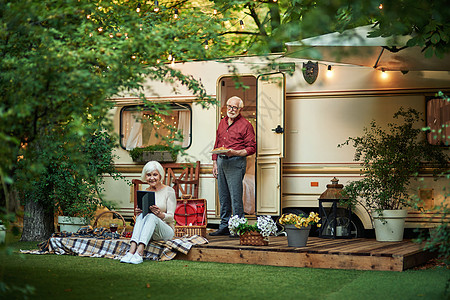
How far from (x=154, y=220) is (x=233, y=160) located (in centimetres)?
198

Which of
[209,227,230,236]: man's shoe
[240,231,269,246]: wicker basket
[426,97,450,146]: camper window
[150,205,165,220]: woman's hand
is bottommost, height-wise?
[209,227,230,236]: man's shoe

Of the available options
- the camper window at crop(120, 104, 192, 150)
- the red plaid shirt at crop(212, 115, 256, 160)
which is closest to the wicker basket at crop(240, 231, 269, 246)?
the red plaid shirt at crop(212, 115, 256, 160)

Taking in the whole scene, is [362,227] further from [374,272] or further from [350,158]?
[374,272]

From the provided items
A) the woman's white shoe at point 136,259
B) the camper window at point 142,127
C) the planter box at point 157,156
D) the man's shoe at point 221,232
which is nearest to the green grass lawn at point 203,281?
the woman's white shoe at point 136,259

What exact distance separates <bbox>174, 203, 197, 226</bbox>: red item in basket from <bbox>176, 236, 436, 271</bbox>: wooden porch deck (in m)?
0.92

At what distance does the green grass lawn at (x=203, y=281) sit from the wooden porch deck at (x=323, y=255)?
149mm

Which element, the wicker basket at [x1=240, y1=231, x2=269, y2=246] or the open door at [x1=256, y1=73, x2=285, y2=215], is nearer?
the wicker basket at [x1=240, y1=231, x2=269, y2=246]

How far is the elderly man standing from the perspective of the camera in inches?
307

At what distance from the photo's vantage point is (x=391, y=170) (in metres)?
7.35

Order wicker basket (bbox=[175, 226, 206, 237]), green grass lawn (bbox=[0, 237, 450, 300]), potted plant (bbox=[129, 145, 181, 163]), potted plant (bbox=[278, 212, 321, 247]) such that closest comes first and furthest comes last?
green grass lawn (bbox=[0, 237, 450, 300]), potted plant (bbox=[278, 212, 321, 247]), wicker basket (bbox=[175, 226, 206, 237]), potted plant (bbox=[129, 145, 181, 163])

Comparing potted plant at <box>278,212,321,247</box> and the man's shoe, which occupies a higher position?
potted plant at <box>278,212,321,247</box>

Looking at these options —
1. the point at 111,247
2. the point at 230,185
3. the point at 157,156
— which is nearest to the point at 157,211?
the point at 111,247

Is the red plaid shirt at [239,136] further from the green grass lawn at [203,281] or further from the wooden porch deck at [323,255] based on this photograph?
the green grass lawn at [203,281]

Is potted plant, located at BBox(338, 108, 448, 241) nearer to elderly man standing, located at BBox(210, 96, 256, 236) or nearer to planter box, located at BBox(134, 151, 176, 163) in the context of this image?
elderly man standing, located at BBox(210, 96, 256, 236)
